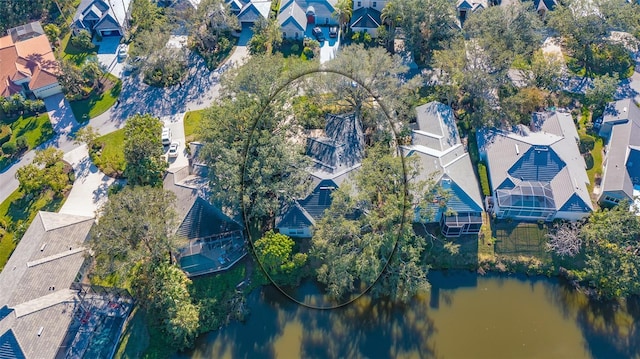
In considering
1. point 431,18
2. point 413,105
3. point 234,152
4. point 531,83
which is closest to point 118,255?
point 234,152

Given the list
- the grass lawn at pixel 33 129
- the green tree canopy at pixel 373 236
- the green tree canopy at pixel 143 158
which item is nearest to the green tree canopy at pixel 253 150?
the green tree canopy at pixel 373 236

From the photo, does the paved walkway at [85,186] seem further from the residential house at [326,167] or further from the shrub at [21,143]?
the residential house at [326,167]

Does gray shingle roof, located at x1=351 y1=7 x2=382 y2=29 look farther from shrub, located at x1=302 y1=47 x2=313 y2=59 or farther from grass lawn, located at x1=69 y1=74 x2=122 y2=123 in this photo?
grass lawn, located at x1=69 y1=74 x2=122 y2=123

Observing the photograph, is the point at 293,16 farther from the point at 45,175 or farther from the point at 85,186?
the point at 45,175

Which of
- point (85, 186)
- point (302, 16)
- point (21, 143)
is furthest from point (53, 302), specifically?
point (302, 16)

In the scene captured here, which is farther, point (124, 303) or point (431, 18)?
point (431, 18)

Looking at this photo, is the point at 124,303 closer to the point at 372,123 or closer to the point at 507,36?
the point at 372,123

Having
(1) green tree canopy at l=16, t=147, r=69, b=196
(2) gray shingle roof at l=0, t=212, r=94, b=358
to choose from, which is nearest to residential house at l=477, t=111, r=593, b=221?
(2) gray shingle roof at l=0, t=212, r=94, b=358
